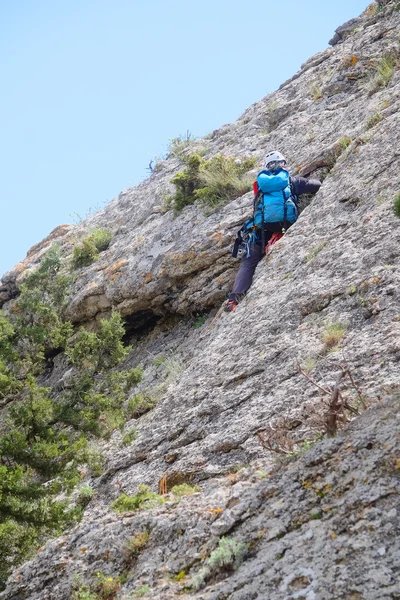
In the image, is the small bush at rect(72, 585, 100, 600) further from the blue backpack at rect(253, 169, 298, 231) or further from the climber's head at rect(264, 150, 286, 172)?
the climber's head at rect(264, 150, 286, 172)

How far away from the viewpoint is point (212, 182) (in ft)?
42.1

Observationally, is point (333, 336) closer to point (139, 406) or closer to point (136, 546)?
point (136, 546)

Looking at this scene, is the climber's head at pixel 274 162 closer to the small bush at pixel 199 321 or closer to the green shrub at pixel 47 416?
the small bush at pixel 199 321

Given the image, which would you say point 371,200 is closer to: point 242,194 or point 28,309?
point 242,194

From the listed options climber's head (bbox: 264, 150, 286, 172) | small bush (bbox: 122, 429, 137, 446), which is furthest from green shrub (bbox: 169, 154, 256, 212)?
small bush (bbox: 122, 429, 137, 446)

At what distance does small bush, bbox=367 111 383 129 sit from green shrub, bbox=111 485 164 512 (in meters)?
7.11

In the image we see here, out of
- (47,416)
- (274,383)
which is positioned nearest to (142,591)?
(274,383)

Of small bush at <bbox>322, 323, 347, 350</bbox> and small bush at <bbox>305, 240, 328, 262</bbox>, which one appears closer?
small bush at <bbox>322, 323, 347, 350</bbox>

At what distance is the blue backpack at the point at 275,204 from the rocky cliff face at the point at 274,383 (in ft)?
1.51

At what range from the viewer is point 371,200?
28.0 feet

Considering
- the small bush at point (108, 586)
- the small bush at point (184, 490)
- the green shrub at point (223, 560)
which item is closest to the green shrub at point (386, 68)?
the small bush at point (184, 490)

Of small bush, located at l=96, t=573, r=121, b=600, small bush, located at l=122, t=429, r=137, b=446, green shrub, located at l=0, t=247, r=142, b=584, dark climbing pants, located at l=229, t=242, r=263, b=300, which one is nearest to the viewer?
small bush, located at l=96, t=573, r=121, b=600

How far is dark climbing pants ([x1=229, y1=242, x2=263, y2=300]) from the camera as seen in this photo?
990 centimetres

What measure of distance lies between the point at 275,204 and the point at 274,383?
4267mm
